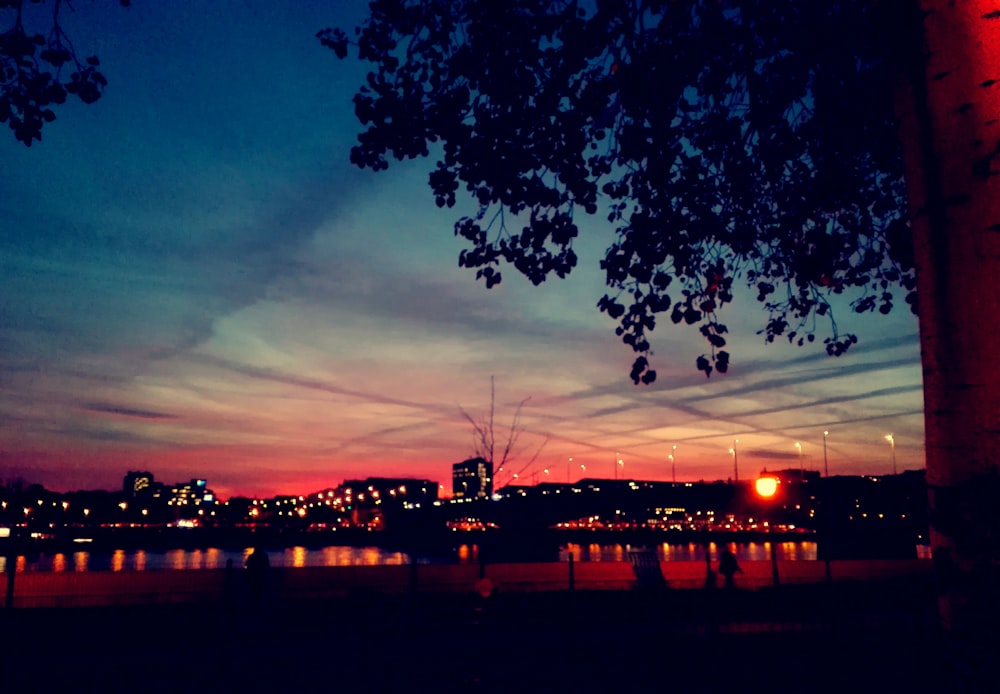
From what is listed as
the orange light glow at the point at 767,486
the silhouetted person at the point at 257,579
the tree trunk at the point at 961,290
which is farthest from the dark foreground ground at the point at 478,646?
the tree trunk at the point at 961,290

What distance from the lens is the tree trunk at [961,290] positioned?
9.82 feet

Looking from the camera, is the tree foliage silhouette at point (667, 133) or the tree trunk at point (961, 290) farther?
the tree foliage silhouette at point (667, 133)

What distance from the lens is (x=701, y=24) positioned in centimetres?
714

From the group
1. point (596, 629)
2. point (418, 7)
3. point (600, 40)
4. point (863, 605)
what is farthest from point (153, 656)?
point (863, 605)

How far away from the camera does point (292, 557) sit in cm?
12312

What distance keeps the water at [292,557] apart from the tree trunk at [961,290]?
9505cm

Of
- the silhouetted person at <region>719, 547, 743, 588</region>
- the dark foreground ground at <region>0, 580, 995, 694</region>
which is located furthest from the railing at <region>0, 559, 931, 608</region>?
the silhouetted person at <region>719, 547, 743, 588</region>

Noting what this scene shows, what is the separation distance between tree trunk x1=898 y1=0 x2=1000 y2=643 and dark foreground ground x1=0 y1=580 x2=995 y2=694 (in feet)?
17.8

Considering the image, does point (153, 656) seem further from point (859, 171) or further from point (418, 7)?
point (859, 171)

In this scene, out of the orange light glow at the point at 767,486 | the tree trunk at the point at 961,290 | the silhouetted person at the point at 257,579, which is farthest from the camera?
the orange light glow at the point at 767,486

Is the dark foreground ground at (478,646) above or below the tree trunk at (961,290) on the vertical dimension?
below

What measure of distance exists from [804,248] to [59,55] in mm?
8037

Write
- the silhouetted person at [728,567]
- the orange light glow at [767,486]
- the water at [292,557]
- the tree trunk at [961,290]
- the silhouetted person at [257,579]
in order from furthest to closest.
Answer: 1. the water at [292,557]
2. the orange light glow at [767,486]
3. the silhouetted person at [728,567]
4. the silhouetted person at [257,579]
5. the tree trunk at [961,290]

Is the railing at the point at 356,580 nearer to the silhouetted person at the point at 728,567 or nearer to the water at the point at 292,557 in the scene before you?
the silhouetted person at the point at 728,567
